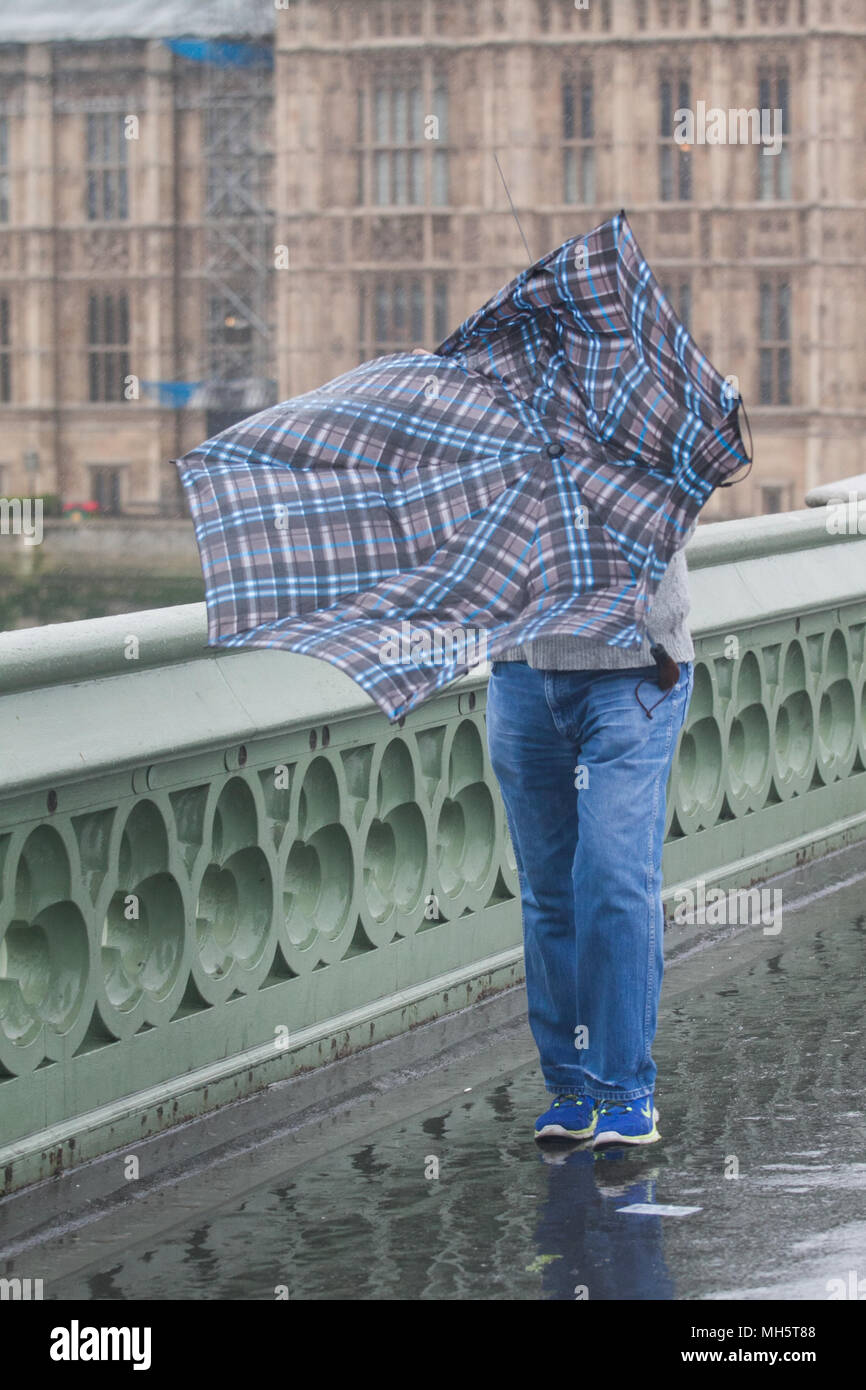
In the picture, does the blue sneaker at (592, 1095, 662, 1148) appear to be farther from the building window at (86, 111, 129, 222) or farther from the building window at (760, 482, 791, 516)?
the building window at (86, 111, 129, 222)

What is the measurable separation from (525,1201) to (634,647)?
0.72m

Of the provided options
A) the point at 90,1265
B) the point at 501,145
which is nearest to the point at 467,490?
the point at 90,1265

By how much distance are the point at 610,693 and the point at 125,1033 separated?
825 millimetres

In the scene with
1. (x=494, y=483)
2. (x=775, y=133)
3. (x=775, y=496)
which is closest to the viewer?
(x=494, y=483)

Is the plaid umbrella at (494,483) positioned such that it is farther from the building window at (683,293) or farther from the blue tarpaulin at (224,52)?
the blue tarpaulin at (224,52)

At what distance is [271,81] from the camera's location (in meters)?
55.4

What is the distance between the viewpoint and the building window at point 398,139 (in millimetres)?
54344

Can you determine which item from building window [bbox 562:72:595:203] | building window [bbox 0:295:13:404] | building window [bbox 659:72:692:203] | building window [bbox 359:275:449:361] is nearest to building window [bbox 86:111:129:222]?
building window [bbox 0:295:13:404]

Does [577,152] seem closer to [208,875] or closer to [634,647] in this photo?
[208,875]

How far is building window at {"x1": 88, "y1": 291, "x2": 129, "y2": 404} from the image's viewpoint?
5612 cm

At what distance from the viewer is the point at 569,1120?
3438 mm

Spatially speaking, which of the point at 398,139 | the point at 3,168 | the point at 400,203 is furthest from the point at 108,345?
the point at 398,139

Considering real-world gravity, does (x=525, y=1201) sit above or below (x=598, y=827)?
below

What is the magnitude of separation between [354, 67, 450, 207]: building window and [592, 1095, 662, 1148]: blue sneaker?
52.1 metres
